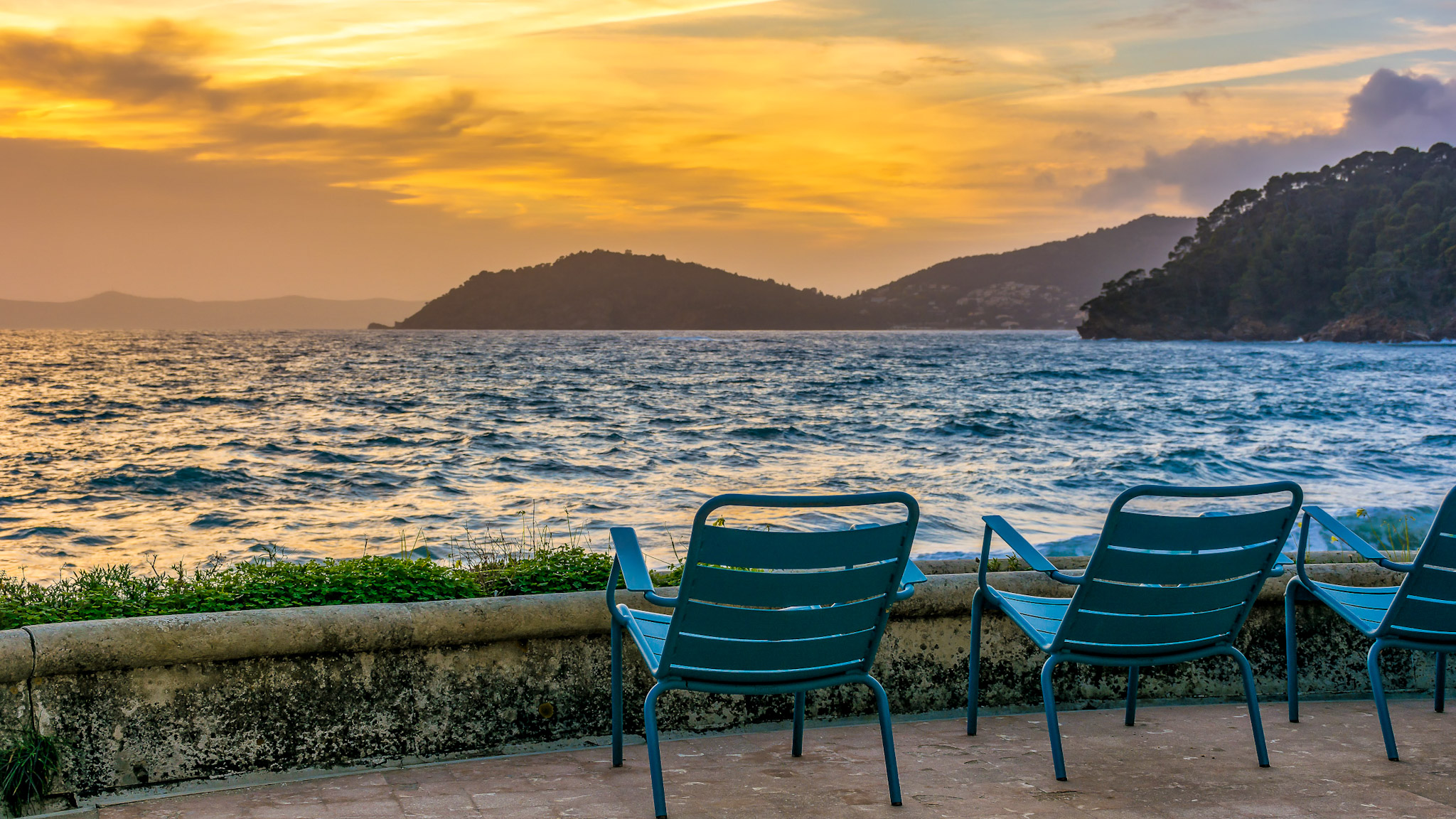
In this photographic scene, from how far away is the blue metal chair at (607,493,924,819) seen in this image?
3.04 meters

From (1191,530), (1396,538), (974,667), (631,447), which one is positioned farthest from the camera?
(631,447)

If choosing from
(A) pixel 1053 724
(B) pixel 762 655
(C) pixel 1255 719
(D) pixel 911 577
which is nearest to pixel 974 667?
(A) pixel 1053 724

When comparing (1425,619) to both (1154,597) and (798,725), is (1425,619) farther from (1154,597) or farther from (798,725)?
(798,725)

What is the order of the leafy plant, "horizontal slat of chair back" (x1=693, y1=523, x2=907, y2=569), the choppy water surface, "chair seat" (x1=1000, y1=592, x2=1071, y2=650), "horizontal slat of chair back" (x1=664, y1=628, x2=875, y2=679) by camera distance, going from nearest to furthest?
"horizontal slat of chair back" (x1=693, y1=523, x2=907, y2=569), "horizontal slat of chair back" (x1=664, y1=628, x2=875, y2=679), "chair seat" (x1=1000, y1=592, x2=1071, y2=650), the leafy plant, the choppy water surface

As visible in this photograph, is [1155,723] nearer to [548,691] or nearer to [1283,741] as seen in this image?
[1283,741]

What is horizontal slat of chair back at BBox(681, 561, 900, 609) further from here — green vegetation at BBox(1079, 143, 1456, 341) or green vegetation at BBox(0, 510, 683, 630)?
green vegetation at BBox(1079, 143, 1456, 341)

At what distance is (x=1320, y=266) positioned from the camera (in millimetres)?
114375

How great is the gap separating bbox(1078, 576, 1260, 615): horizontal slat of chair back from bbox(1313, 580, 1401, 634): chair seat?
0.61m

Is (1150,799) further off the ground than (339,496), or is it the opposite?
(1150,799)

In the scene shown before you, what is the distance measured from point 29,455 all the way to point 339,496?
13.1 metres

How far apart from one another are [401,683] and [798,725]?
1356mm

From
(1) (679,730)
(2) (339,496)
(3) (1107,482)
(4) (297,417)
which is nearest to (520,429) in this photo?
(4) (297,417)

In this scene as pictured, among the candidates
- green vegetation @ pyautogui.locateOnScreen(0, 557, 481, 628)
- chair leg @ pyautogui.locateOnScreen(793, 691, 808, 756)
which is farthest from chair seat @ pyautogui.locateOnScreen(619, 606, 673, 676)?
green vegetation @ pyautogui.locateOnScreen(0, 557, 481, 628)

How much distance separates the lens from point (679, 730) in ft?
13.5
